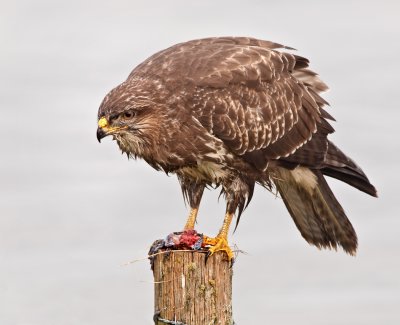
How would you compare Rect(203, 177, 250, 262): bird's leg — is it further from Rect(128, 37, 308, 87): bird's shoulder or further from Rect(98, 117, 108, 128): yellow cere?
Rect(98, 117, 108, 128): yellow cere

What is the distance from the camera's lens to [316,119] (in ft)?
38.7

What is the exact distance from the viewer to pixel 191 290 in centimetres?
871

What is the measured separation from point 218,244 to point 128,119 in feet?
6.07

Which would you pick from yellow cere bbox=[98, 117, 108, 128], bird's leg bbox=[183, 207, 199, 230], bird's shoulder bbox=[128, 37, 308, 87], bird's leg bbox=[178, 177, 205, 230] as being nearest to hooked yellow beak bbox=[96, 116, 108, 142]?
yellow cere bbox=[98, 117, 108, 128]

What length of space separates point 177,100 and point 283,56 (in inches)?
75.4

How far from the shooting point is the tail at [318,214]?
12055 mm

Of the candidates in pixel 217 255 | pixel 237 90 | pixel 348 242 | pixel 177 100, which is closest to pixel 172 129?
pixel 177 100

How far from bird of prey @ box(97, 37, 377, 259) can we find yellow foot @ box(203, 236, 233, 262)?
0.01 metres

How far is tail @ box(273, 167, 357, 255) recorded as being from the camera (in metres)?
12.1

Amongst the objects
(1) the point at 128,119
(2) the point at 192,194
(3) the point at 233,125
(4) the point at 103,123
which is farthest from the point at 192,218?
(4) the point at 103,123

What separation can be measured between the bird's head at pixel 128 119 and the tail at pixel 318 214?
7.70 feet

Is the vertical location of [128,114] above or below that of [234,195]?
above

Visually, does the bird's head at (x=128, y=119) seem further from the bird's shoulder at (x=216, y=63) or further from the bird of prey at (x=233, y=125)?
the bird's shoulder at (x=216, y=63)

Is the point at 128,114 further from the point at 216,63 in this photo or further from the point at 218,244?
the point at 218,244
